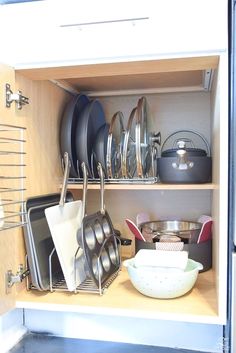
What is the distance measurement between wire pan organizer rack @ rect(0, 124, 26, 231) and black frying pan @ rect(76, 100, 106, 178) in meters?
0.23

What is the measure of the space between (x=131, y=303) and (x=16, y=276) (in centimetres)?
27

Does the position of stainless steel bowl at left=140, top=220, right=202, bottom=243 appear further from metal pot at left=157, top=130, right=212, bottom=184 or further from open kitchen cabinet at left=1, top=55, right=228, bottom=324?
metal pot at left=157, top=130, right=212, bottom=184

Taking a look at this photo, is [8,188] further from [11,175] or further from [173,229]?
[173,229]

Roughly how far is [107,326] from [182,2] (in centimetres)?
86

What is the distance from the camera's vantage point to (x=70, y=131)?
1024 mm

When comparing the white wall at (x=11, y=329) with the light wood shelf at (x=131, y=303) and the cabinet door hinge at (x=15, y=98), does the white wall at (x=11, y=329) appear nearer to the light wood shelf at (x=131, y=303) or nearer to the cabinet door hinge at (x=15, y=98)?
the light wood shelf at (x=131, y=303)

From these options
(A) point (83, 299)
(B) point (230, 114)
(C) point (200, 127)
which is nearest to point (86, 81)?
(C) point (200, 127)

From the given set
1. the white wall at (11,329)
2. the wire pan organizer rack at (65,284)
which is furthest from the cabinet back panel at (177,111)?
the white wall at (11,329)

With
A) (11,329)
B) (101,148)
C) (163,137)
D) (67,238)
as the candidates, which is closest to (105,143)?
(101,148)

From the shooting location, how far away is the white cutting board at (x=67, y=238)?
2.71 feet

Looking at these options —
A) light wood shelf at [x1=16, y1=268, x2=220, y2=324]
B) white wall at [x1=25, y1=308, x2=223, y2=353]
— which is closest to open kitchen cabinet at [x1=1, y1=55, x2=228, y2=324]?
light wood shelf at [x1=16, y1=268, x2=220, y2=324]

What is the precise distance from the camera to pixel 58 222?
2.83 ft

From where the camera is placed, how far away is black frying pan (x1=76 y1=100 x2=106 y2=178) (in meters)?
1.02

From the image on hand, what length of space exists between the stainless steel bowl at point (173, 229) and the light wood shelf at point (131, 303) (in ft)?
0.47
